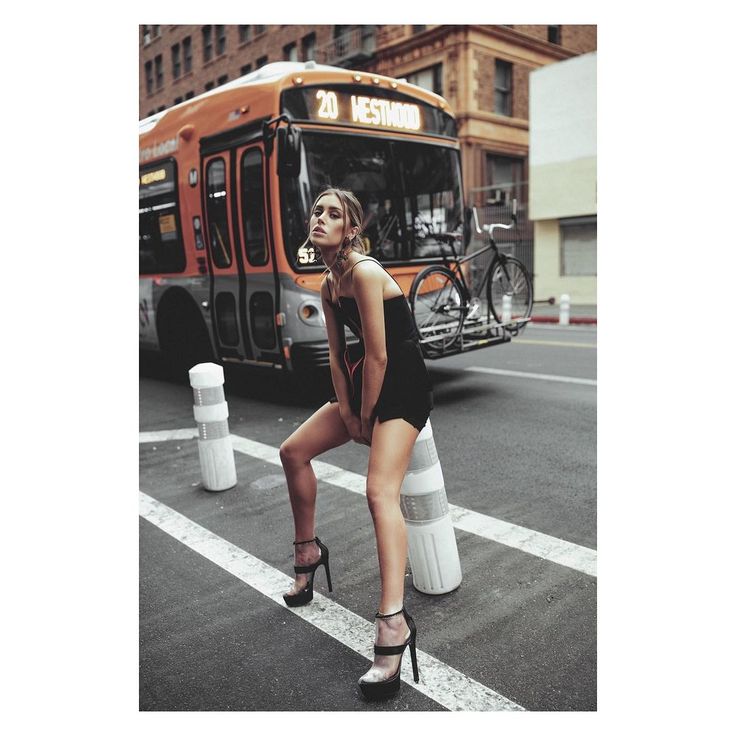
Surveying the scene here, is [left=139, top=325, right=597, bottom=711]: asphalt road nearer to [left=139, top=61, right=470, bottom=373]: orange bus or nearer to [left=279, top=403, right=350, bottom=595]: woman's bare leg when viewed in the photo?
[left=279, top=403, right=350, bottom=595]: woman's bare leg

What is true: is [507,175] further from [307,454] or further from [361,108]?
[307,454]

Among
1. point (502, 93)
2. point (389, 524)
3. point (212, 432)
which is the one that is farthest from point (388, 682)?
point (502, 93)

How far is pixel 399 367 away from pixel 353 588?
1228mm

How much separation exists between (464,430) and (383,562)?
380 cm

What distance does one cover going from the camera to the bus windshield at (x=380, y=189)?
7.00 meters

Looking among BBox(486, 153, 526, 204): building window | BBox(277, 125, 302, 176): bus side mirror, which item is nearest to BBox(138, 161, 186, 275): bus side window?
BBox(277, 125, 302, 176): bus side mirror

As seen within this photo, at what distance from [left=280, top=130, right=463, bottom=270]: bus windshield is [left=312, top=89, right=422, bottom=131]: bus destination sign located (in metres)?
0.18

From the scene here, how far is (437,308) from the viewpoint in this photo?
24.0 ft

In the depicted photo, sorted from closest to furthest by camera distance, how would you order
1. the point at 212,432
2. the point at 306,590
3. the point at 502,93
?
the point at 306,590 → the point at 212,432 → the point at 502,93

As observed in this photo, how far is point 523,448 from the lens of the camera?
5.71 metres
